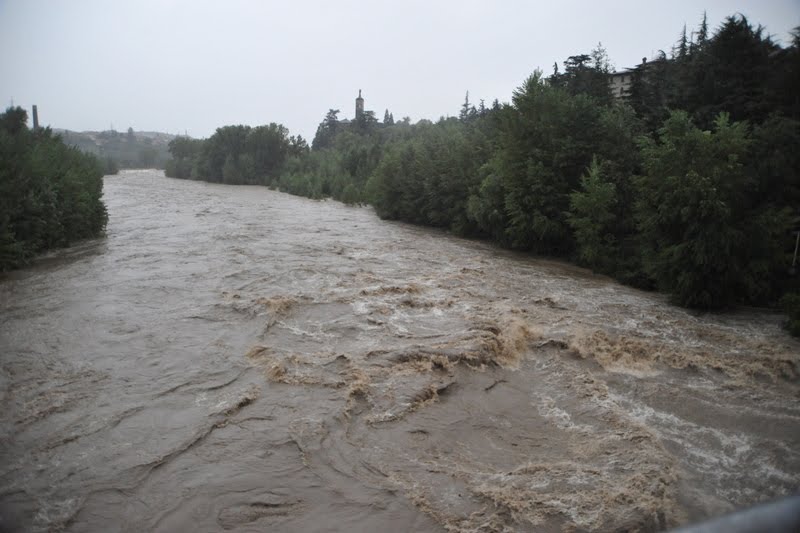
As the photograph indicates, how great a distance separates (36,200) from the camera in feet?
69.9

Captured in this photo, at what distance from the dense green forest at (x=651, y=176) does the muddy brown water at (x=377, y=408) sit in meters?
2.19

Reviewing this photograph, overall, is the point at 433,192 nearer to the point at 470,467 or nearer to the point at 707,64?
the point at 707,64

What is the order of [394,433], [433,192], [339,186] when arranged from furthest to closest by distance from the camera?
[339,186], [433,192], [394,433]

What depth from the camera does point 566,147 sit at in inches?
945

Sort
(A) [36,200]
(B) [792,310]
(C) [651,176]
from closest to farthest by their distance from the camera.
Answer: (B) [792,310], (C) [651,176], (A) [36,200]

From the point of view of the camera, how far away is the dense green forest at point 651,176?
1505 cm

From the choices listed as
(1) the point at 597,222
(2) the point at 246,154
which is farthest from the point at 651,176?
(2) the point at 246,154

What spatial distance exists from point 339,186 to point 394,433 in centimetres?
5350

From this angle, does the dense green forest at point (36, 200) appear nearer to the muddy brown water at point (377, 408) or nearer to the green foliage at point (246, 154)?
the muddy brown water at point (377, 408)

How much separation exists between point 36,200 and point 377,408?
20.6 meters

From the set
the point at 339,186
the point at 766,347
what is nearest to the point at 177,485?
the point at 766,347

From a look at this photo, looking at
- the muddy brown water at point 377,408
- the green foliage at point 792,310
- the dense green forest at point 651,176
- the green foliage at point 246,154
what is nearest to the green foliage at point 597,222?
the dense green forest at point 651,176

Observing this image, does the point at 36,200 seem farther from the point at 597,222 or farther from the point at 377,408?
the point at 597,222

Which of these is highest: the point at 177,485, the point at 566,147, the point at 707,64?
the point at 707,64
